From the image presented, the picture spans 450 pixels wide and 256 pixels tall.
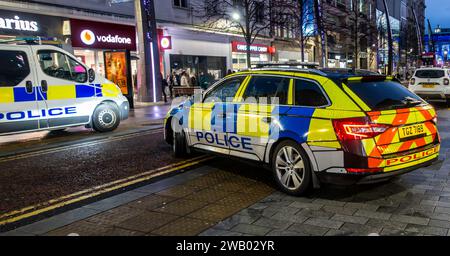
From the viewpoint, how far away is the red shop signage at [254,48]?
103 feet

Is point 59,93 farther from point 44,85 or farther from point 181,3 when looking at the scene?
point 181,3

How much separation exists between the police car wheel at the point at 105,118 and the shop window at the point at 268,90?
614 centimetres

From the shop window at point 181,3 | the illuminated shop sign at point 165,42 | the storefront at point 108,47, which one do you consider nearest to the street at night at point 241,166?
the storefront at point 108,47

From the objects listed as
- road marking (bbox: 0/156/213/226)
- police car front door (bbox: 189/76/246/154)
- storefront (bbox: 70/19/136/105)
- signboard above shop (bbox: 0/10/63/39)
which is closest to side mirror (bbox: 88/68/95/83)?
road marking (bbox: 0/156/213/226)

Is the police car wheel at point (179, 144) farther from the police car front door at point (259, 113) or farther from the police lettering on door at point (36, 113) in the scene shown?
the police lettering on door at point (36, 113)

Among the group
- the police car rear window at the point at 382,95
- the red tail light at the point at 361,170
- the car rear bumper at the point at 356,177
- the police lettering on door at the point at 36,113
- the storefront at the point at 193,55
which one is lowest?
the car rear bumper at the point at 356,177

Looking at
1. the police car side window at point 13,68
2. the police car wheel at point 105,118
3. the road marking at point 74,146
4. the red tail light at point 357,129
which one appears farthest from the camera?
the police car wheel at point 105,118

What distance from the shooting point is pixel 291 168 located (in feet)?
17.1

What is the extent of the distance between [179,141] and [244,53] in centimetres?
2698

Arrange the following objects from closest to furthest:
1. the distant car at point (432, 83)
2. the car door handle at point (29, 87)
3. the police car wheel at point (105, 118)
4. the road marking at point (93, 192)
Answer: the road marking at point (93, 192) < the car door handle at point (29, 87) < the police car wheel at point (105, 118) < the distant car at point (432, 83)

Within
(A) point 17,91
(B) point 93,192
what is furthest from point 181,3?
(B) point 93,192

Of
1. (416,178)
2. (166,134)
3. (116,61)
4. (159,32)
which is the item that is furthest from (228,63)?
(416,178)

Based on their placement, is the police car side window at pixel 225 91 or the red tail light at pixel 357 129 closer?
the red tail light at pixel 357 129

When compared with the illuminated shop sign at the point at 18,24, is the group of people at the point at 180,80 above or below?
below
